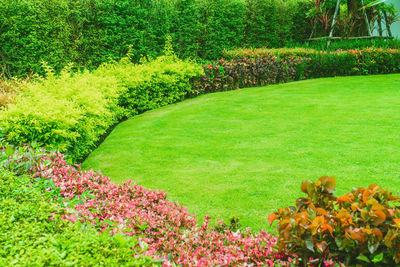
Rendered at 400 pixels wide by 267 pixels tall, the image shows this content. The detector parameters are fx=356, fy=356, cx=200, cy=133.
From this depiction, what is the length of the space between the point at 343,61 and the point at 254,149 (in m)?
10.2

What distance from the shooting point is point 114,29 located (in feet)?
41.2

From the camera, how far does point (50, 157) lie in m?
4.65

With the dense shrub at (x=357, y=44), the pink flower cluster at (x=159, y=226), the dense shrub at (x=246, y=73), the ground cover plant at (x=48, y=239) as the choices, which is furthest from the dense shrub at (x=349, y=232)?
the dense shrub at (x=357, y=44)

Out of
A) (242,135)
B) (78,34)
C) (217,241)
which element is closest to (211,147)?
(242,135)

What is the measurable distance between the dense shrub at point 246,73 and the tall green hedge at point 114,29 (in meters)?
2.67

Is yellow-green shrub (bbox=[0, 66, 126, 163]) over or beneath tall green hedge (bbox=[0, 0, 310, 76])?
beneath

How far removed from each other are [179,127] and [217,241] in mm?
5156

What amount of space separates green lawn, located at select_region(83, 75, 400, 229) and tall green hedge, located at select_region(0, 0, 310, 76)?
13.2 feet

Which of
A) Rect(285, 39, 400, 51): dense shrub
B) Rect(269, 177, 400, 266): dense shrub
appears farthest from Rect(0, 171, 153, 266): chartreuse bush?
Rect(285, 39, 400, 51): dense shrub

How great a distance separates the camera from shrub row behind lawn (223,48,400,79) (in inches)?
573

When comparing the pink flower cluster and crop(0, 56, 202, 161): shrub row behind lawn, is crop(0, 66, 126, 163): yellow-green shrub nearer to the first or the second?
crop(0, 56, 202, 161): shrub row behind lawn

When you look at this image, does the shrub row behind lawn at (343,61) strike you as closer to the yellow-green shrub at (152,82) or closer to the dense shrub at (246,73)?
the dense shrub at (246,73)

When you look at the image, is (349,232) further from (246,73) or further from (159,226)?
(246,73)

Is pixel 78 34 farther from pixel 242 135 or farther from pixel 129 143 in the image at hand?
pixel 242 135
